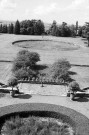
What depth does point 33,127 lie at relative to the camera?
15734 mm

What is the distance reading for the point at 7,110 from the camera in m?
18.1

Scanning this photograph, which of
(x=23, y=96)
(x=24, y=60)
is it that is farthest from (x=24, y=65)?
(x=23, y=96)

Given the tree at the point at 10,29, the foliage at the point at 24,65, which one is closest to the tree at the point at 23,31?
the tree at the point at 10,29

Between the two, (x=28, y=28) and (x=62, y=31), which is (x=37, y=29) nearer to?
(x=28, y=28)

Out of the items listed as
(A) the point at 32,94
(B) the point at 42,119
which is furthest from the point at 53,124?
(A) the point at 32,94

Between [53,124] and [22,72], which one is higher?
[22,72]

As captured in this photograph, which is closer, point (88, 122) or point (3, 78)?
point (88, 122)

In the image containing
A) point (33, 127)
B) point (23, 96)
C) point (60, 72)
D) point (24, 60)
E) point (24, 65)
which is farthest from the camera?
point (24, 60)

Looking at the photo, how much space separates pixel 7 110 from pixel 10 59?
22.4 metres

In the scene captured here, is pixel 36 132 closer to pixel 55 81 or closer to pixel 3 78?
pixel 55 81

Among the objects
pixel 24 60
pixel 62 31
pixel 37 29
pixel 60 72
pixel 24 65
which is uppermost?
pixel 37 29

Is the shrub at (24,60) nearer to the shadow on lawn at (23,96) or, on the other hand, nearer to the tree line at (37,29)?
the shadow on lawn at (23,96)

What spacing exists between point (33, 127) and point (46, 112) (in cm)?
281

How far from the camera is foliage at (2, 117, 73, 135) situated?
1512 centimetres
